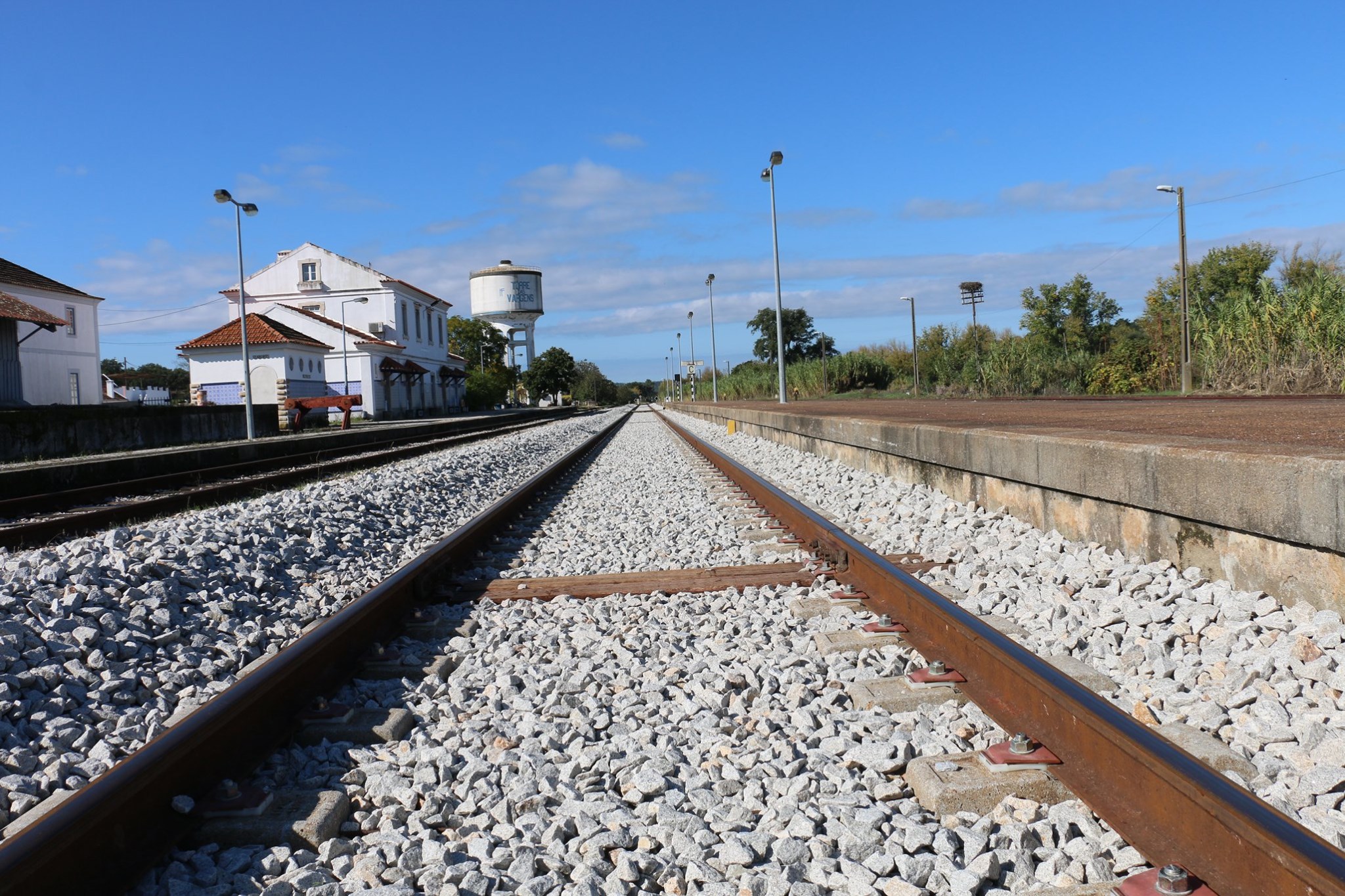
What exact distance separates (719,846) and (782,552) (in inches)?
149

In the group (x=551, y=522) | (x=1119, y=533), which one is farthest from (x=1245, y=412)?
(x=551, y=522)

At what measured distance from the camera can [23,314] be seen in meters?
27.7

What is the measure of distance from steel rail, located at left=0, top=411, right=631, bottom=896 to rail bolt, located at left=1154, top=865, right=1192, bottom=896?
219cm

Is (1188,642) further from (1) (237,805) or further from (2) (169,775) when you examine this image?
(2) (169,775)

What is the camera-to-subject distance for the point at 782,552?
232 inches

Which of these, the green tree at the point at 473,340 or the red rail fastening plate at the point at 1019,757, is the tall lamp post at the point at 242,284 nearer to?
the red rail fastening plate at the point at 1019,757

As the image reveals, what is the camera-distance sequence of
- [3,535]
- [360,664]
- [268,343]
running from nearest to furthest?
[360,664] < [3,535] < [268,343]

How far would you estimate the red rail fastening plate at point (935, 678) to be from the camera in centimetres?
305

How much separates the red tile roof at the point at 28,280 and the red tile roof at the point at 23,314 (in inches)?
372

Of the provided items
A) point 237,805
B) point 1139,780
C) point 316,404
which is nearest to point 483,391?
point 316,404

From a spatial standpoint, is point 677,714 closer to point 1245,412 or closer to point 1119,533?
point 1119,533

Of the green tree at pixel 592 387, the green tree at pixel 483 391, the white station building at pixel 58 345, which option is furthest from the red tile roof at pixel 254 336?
the green tree at pixel 592 387

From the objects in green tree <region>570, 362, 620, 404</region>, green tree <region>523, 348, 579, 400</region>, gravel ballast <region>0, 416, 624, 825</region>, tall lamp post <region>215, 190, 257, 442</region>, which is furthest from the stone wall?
green tree <region>570, 362, 620, 404</region>

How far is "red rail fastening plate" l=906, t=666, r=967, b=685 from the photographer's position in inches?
120
